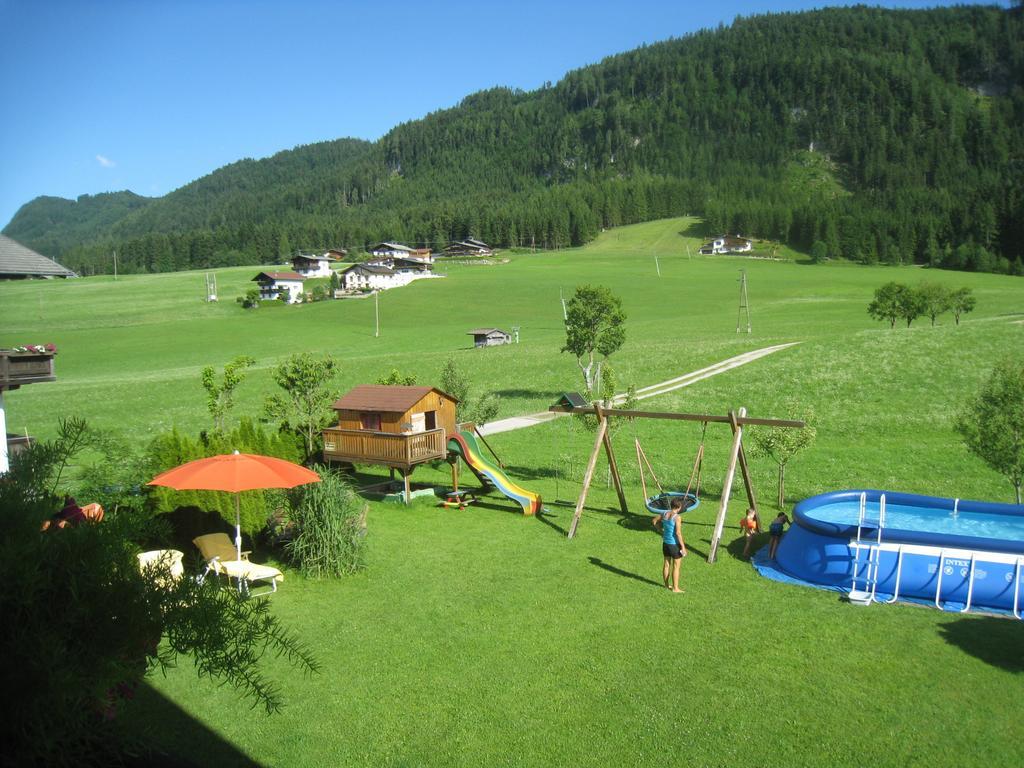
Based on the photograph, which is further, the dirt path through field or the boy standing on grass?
the dirt path through field

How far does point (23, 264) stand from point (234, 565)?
6.25 metres

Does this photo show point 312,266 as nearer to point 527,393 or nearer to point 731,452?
point 527,393

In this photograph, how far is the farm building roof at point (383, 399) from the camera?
18703mm

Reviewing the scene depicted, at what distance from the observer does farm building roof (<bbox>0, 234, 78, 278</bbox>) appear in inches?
481

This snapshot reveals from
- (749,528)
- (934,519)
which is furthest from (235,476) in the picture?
(934,519)

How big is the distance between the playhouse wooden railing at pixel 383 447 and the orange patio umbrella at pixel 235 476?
541 cm

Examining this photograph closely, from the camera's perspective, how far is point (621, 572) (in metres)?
13.1

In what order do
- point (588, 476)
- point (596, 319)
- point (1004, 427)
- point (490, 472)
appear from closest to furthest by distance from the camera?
point (588, 476), point (1004, 427), point (490, 472), point (596, 319)

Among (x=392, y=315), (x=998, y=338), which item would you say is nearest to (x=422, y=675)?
(x=998, y=338)

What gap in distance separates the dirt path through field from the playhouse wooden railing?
322 inches

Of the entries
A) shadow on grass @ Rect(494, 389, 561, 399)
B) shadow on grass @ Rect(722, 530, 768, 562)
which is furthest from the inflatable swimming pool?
shadow on grass @ Rect(494, 389, 561, 399)

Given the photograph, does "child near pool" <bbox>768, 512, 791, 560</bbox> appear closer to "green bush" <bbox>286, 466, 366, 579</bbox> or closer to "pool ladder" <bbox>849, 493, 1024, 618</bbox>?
"pool ladder" <bbox>849, 493, 1024, 618</bbox>

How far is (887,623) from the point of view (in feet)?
35.1

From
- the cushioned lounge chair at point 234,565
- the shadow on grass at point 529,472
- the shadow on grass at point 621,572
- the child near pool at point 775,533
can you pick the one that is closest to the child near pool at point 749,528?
the child near pool at point 775,533
